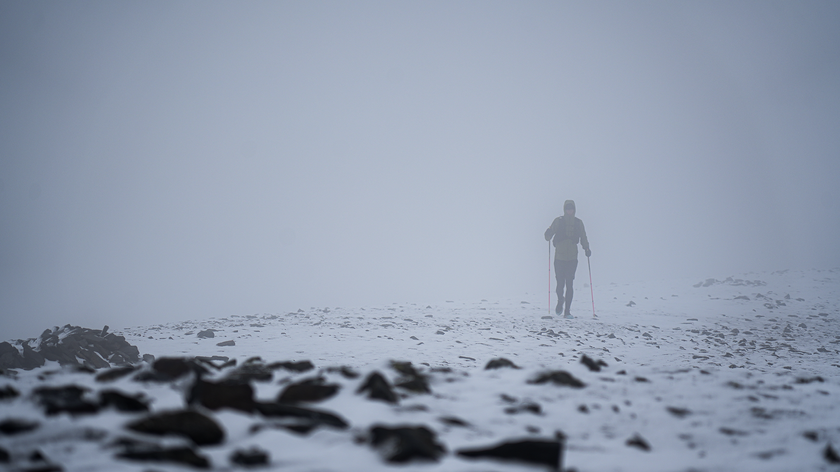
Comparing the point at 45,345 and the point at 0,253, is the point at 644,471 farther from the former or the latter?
the point at 0,253

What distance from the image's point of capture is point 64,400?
309 centimetres

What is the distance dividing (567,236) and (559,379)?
1323 cm

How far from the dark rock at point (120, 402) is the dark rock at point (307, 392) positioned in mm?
1079

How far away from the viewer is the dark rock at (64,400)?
2934 mm

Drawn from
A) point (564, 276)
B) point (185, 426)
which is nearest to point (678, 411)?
point (185, 426)

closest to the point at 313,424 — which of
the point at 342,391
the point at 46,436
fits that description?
the point at 342,391

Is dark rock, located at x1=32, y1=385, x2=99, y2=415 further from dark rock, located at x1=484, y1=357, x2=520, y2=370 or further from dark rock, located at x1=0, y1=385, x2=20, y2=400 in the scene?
dark rock, located at x1=484, y1=357, x2=520, y2=370

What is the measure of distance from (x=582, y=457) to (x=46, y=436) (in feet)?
13.0

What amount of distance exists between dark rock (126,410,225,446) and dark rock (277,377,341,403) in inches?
34.3

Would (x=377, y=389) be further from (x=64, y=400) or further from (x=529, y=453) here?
(x=64, y=400)

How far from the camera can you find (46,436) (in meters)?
2.62

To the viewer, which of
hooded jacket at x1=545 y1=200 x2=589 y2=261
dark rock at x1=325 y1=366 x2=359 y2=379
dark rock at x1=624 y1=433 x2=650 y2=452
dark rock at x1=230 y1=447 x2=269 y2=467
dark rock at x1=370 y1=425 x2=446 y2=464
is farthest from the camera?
hooded jacket at x1=545 y1=200 x2=589 y2=261

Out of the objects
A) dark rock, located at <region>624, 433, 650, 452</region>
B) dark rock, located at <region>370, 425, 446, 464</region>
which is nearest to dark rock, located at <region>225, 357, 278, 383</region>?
dark rock, located at <region>370, 425, 446, 464</region>

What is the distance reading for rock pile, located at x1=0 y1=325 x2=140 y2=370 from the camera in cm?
892
